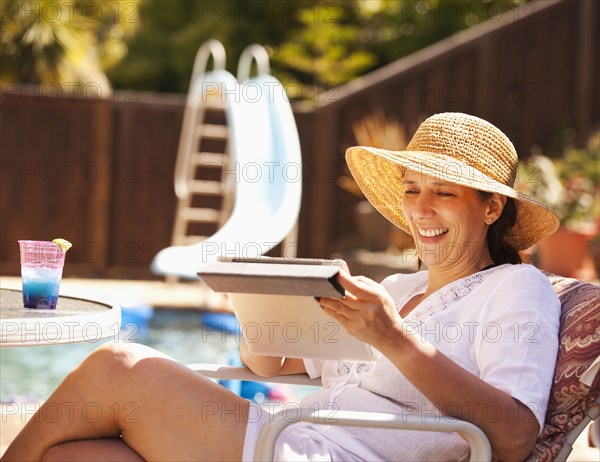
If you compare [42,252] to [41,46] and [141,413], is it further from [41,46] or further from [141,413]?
[41,46]

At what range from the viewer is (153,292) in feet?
28.2

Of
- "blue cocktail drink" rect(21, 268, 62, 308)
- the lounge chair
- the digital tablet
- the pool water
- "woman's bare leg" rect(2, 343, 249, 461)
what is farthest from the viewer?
the pool water

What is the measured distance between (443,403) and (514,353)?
→ 0.57ft

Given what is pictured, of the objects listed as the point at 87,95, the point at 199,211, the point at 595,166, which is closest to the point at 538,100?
the point at 595,166

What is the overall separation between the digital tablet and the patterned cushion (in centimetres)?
38

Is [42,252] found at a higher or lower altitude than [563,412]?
higher

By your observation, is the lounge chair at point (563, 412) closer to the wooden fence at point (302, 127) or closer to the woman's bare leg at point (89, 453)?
the woman's bare leg at point (89, 453)

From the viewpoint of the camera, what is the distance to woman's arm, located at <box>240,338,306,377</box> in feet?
7.45

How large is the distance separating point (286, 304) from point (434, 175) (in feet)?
1.54

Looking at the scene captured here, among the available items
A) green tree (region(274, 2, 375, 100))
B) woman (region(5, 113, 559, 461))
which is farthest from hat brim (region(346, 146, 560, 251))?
green tree (region(274, 2, 375, 100))

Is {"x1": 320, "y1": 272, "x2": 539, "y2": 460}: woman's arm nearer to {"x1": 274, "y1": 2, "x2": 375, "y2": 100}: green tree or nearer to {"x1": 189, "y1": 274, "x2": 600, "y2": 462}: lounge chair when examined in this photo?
{"x1": 189, "y1": 274, "x2": 600, "y2": 462}: lounge chair

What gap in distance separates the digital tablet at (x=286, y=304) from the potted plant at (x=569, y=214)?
609cm

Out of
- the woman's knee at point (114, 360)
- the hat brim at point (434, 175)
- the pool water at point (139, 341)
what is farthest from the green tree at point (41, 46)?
the woman's knee at point (114, 360)

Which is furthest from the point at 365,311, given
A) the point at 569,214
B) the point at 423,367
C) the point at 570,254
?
the point at 569,214
